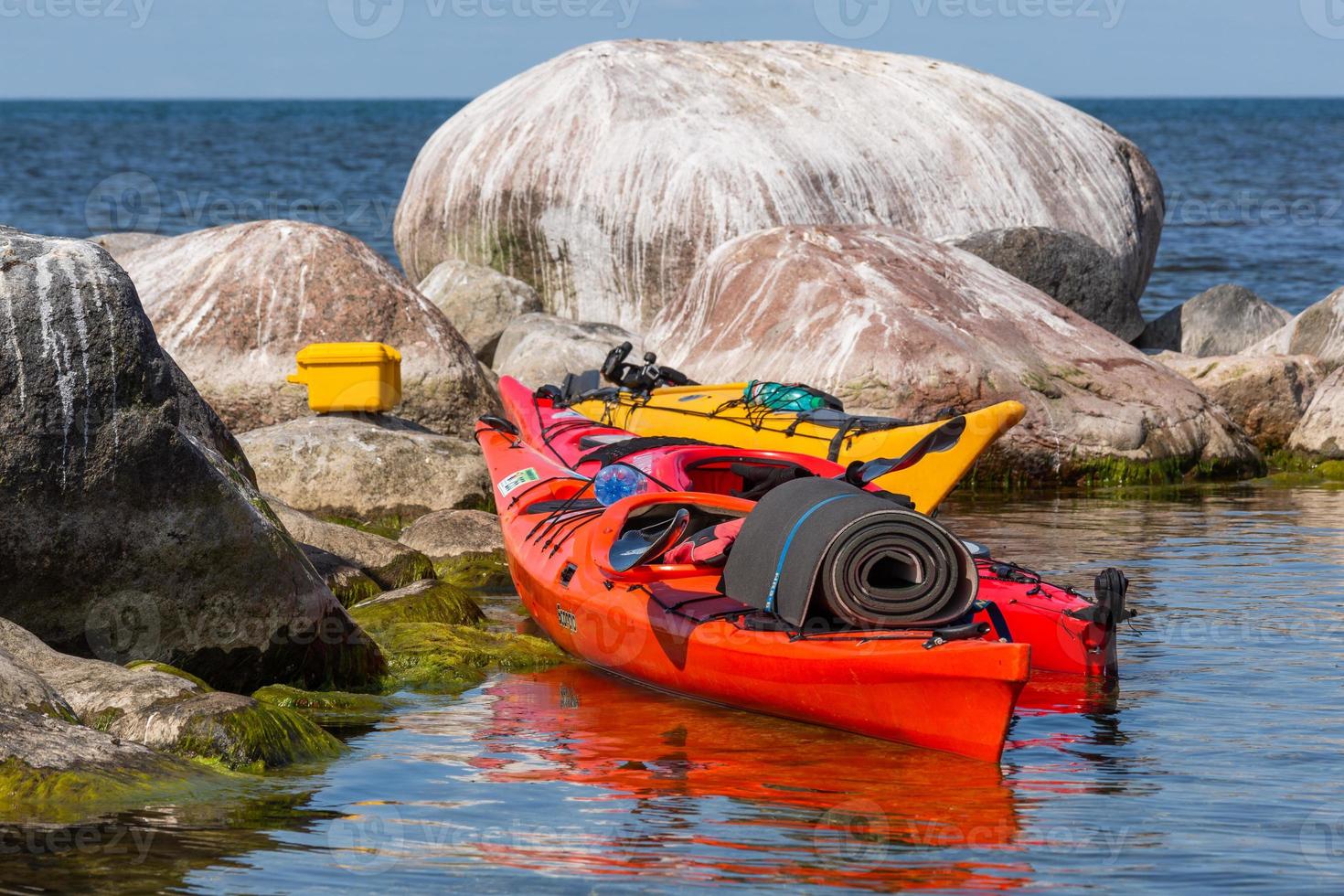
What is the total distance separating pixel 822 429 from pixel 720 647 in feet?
15.9

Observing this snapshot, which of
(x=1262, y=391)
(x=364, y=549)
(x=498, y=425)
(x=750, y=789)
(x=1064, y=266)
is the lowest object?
(x=750, y=789)

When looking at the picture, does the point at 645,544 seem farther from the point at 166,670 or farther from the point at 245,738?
the point at 245,738

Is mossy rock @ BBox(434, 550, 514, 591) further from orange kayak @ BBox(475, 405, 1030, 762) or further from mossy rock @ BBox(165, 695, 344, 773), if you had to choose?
mossy rock @ BBox(165, 695, 344, 773)

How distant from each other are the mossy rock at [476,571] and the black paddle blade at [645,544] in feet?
8.53

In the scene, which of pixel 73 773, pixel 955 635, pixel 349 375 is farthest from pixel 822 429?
pixel 73 773

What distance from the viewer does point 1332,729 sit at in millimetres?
8492

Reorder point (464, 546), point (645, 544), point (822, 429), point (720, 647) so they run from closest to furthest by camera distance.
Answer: point (720, 647)
point (645, 544)
point (464, 546)
point (822, 429)

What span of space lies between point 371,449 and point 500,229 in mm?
7433

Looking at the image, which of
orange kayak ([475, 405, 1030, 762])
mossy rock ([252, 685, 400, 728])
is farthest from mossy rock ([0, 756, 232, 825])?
orange kayak ([475, 405, 1030, 762])

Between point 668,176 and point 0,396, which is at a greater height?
point 668,176

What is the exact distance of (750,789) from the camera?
7.62 metres

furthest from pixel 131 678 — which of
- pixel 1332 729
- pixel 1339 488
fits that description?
pixel 1339 488

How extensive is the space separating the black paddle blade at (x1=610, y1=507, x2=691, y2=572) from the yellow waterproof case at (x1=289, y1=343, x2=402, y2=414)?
15.9ft

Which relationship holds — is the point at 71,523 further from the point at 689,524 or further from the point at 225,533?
the point at 689,524
